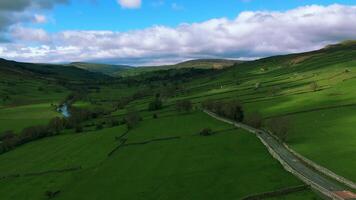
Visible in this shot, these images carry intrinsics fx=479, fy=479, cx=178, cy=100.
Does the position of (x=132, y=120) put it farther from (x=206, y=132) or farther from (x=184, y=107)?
(x=206, y=132)

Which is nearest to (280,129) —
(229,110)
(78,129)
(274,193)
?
(229,110)

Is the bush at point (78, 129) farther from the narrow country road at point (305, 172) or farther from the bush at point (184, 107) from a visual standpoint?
the narrow country road at point (305, 172)

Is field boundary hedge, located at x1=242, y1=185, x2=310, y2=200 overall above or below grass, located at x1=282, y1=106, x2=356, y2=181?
below

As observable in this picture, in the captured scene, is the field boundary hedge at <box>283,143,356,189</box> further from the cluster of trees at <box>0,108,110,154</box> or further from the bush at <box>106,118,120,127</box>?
the cluster of trees at <box>0,108,110,154</box>

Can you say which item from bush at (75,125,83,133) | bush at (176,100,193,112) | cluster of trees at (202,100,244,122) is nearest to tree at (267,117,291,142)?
cluster of trees at (202,100,244,122)

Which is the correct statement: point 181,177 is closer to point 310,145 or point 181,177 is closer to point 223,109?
point 310,145

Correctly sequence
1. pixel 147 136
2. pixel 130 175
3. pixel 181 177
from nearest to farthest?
pixel 181 177 → pixel 130 175 → pixel 147 136

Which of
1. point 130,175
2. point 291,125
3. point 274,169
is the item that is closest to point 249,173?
point 274,169

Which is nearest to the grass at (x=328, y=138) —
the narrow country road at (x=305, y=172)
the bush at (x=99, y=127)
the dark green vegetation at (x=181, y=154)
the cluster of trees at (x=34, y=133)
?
the dark green vegetation at (x=181, y=154)
